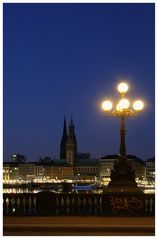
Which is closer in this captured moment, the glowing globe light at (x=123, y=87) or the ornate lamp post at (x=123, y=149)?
the ornate lamp post at (x=123, y=149)

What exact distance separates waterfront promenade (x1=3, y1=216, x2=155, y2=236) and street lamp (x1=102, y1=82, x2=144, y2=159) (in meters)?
3.31

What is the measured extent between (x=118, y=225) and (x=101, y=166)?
610ft

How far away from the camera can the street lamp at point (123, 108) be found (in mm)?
16625

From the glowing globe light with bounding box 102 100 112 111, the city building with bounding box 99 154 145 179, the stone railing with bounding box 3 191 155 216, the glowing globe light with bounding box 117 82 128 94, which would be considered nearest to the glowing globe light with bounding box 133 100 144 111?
the glowing globe light with bounding box 117 82 128 94

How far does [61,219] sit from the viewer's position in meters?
14.6

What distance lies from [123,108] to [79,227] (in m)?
5.20

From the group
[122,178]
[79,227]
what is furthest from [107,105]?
[79,227]

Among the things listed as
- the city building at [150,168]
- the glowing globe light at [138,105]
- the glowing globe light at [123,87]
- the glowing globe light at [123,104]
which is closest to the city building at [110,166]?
the city building at [150,168]

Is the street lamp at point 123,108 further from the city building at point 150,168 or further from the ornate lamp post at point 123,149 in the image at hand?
the city building at point 150,168

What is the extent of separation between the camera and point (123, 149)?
16.5m

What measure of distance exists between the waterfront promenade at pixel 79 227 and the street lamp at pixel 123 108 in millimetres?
3308

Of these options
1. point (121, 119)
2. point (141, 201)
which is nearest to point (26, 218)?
point (141, 201)

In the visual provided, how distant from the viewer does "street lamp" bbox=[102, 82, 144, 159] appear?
16625 millimetres

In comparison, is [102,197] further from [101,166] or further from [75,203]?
[101,166]
